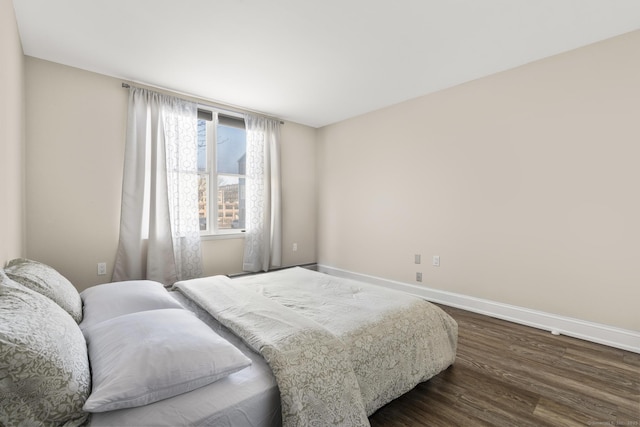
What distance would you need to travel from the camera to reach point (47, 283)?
1.63 meters

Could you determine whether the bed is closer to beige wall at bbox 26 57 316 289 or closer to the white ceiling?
beige wall at bbox 26 57 316 289

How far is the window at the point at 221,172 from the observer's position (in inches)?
159

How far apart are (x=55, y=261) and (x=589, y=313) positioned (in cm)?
510

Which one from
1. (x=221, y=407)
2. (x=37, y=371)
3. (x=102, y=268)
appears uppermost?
(x=37, y=371)

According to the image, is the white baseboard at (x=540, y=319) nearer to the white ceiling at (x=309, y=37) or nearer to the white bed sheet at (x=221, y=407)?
the white ceiling at (x=309, y=37)

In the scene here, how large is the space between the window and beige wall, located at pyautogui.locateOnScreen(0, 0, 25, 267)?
5.71 feet

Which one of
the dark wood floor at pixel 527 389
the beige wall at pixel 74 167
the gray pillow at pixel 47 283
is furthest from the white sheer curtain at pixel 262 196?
the dark wood floor at pixel 527 389

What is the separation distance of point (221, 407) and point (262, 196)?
140 inches

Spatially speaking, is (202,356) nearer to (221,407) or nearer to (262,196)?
(221,407)

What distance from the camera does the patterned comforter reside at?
1.24 m

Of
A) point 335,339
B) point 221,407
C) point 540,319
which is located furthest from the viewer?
point 540,319

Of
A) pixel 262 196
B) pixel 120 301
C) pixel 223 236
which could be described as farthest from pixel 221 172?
pixel 120 301

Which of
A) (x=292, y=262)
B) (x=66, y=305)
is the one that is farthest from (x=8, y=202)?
(x=292, y=262)

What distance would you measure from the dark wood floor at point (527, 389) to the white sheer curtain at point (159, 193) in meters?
2.89
